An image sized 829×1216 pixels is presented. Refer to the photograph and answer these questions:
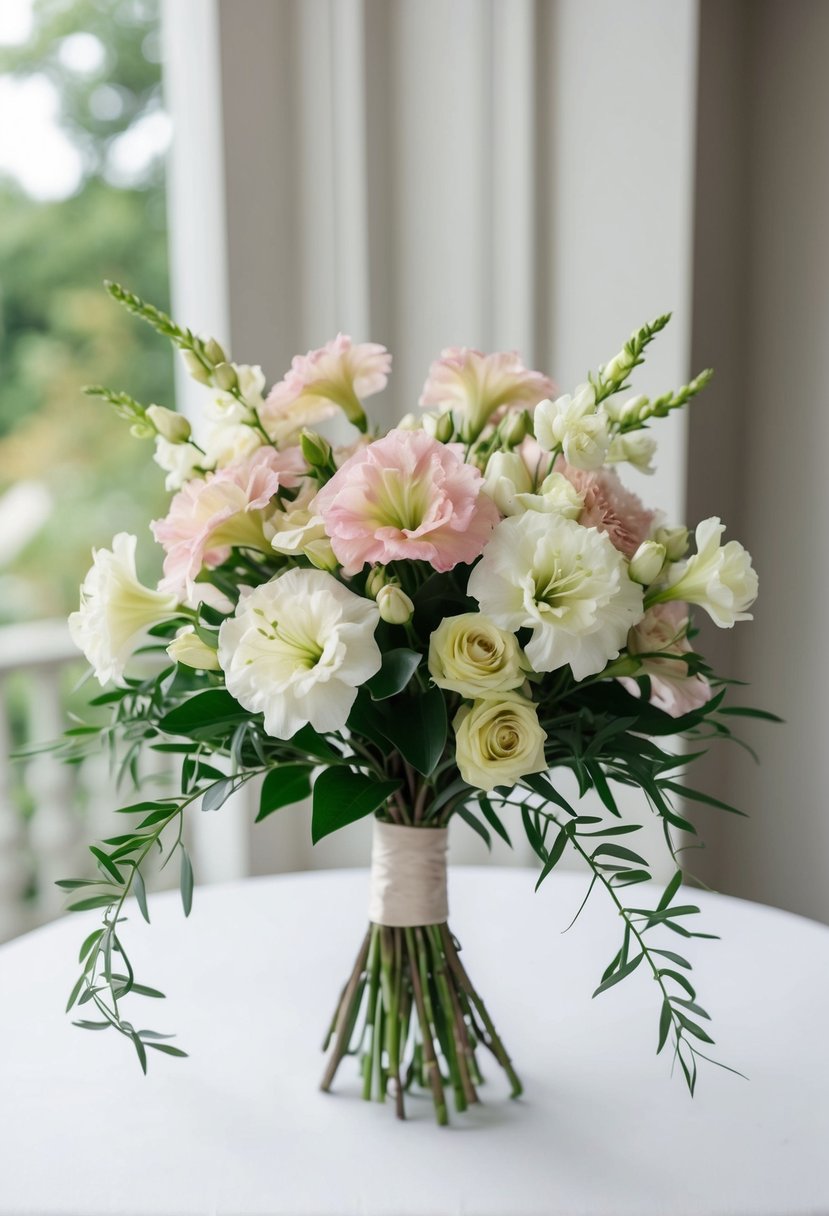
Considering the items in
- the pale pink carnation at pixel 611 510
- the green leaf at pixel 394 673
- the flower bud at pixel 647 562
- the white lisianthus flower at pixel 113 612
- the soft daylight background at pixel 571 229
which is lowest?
the green leaf at pixel 394 673

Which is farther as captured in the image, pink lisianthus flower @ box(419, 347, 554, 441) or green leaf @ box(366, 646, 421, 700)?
pink lisianthus flower @ box(419, 347, 554, 441)

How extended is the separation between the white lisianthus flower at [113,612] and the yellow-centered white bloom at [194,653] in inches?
1.8

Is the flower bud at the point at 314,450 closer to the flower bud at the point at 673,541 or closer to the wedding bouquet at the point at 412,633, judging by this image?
the wedding bouquet at the point at 412,633

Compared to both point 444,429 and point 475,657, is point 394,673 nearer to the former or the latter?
point 475,657

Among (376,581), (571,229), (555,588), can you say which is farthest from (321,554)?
(571,229)

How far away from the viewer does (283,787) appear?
2.62 feet

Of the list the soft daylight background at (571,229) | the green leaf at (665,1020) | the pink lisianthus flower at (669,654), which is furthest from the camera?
the soft daylight background at (571,229)

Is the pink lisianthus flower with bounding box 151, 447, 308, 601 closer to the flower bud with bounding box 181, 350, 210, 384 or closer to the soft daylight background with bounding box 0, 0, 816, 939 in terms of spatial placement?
the flower bud with bounding box 181, 350, 210, 384

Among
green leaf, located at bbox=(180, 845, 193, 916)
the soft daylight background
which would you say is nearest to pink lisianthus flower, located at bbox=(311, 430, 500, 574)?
green leaf, located at bbox=(180, 845, 193, 916)

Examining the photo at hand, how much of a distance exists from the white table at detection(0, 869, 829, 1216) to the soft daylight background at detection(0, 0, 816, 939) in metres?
0.56

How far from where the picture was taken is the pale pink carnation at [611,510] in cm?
71

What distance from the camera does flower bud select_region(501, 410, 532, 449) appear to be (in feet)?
2.58

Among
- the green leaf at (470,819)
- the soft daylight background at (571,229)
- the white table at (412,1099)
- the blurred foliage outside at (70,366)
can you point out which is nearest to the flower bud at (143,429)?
the green leaf at (470,819)

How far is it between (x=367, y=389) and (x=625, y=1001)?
594mm
